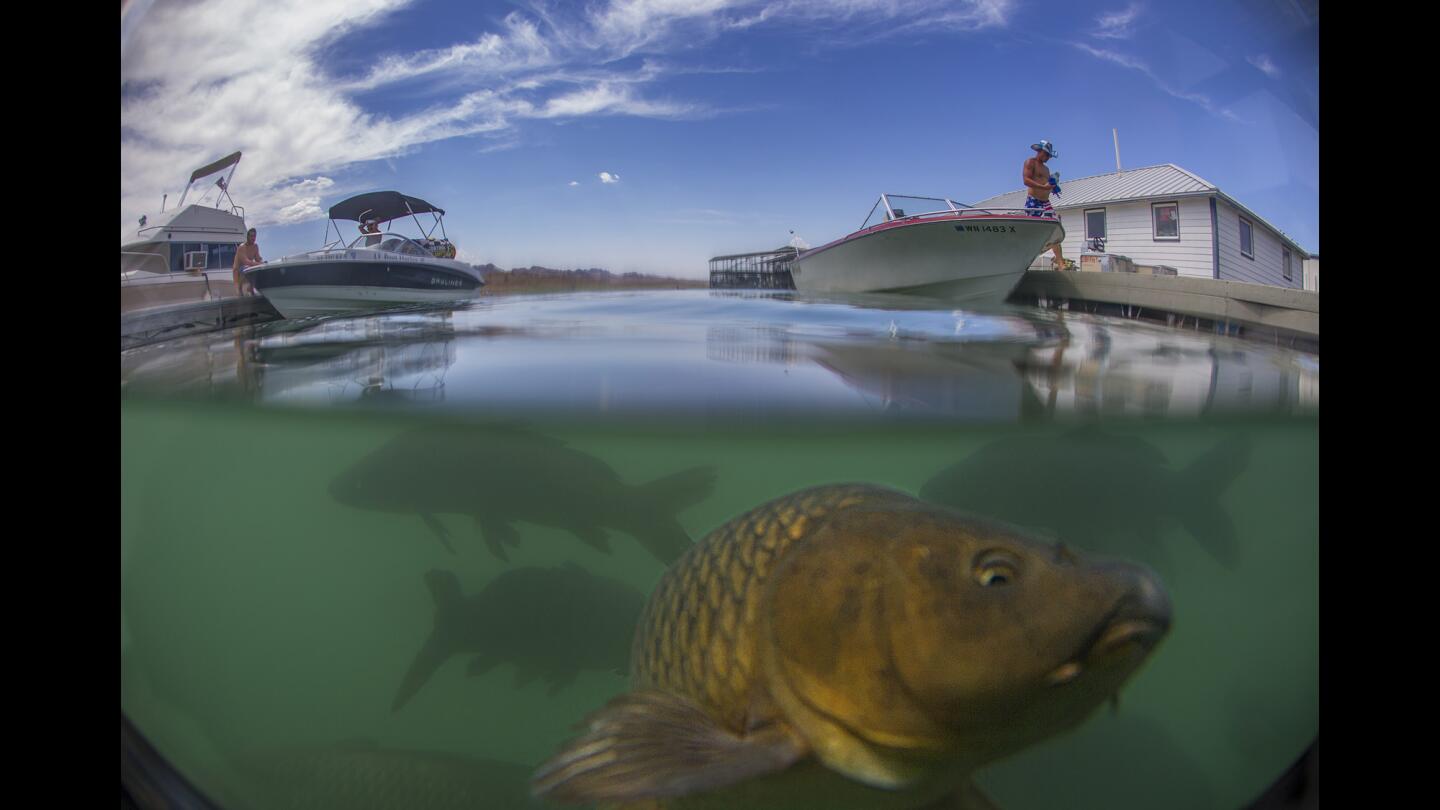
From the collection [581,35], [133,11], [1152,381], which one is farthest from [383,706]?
[1152,381]

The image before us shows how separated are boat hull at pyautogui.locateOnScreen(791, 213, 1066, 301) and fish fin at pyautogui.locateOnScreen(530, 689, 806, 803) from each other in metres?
1.71

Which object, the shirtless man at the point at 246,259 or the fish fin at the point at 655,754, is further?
the shirtless man at the point at 246,259

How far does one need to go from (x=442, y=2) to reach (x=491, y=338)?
1.86 metres

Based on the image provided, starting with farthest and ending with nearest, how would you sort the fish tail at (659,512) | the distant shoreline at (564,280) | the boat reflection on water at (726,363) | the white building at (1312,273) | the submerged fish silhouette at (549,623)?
1. the fish tail at (659,512)
2. the submerged fish silhouette at (549,623)
3. the boat reflection on water at (726,363)
4. the distant shoreline at (564,280)
5. the white building at (1312,273)

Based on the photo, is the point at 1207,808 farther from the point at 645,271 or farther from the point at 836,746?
the point at 645,271

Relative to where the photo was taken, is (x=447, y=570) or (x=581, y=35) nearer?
(x=581, y=35)

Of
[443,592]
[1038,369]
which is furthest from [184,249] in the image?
[1038,369]

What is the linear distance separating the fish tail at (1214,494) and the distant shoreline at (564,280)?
3.36 meters

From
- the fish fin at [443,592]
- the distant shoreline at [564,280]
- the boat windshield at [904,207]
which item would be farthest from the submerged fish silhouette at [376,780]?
the boat windshield at [904,207]

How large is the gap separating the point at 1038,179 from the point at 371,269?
2.34 metres

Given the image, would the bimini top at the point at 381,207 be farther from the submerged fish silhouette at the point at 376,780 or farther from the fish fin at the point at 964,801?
the fish fin at the point at 964,801

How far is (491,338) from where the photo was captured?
355 centimetres

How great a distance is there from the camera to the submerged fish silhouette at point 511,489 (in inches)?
178

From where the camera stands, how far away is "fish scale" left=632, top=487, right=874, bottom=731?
145 centimetres
